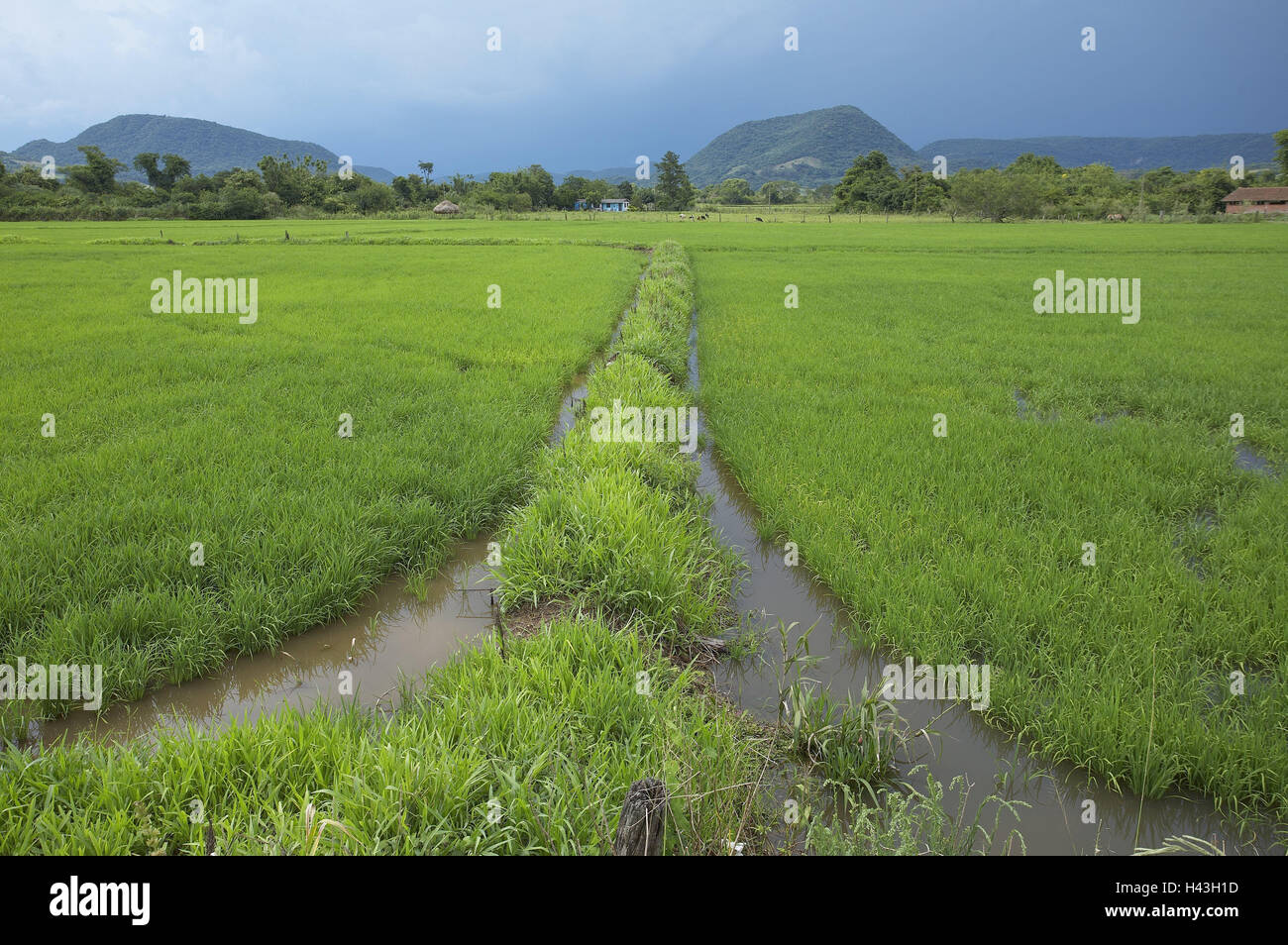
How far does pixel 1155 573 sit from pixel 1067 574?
1.58 feet

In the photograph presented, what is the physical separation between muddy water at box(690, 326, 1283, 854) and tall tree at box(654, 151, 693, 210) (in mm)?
77087

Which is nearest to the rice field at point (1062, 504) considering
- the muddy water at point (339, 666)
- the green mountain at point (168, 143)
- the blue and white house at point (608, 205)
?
the muddy water at point (339, 666)

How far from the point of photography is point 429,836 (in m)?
1.80

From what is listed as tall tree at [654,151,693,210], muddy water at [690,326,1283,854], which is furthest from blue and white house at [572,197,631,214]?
muddy water at [690,326,1283,854]

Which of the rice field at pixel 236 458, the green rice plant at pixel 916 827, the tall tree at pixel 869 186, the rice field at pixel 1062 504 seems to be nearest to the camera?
the green rice plant at pixel 916 827

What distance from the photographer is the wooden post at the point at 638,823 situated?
5.26ft

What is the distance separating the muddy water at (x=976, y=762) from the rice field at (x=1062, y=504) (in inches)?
3.9

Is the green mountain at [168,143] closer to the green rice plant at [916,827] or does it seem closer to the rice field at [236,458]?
the rice field at [236,458]

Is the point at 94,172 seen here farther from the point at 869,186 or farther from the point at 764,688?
the point at 764,688

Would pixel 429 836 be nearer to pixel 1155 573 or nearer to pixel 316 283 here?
pixel 1155 573

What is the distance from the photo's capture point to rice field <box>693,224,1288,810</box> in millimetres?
2619

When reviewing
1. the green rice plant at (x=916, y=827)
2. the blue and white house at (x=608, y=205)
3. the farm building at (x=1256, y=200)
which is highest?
the blue and white house at (x=608, y=205)
